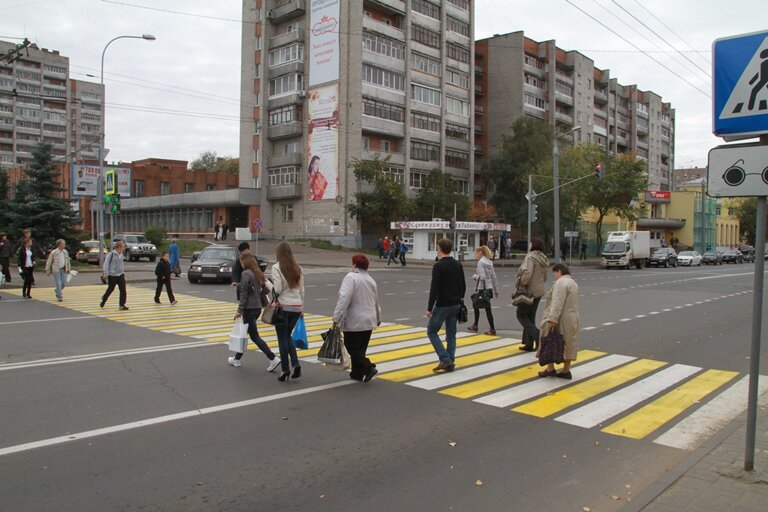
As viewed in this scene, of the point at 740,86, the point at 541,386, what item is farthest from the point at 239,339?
the point at 740,86

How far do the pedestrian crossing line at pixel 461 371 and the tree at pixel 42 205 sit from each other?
2879 cm

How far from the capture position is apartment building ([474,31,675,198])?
75.0 m

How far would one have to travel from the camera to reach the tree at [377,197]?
163ft

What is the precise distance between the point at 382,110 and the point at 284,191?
40.0ft

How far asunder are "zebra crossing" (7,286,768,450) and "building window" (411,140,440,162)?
48.1 m

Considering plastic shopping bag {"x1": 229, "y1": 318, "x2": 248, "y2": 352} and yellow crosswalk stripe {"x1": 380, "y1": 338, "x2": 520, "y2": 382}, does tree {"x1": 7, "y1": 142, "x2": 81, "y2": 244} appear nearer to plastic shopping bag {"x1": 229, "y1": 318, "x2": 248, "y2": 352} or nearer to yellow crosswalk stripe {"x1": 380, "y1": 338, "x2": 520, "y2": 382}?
plastic shopping bag {"x1": 229, "y1": 318, "x2": 248, "y2": 352}

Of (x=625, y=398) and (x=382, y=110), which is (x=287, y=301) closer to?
(x=625, y=398)

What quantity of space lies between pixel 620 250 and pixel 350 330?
43202 mm

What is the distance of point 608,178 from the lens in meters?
55.2

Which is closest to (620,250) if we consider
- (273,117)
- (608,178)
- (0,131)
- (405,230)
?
(608,178)

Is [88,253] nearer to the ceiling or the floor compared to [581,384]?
nearer to the ceiling

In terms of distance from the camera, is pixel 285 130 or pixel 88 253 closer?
Answer: pixel 88 253

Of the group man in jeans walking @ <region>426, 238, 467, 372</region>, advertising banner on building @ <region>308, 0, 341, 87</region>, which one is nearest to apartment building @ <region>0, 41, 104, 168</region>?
advertising banner on building @ <region>308, 0, 341, 87</region>

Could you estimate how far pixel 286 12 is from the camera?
56.1 m
